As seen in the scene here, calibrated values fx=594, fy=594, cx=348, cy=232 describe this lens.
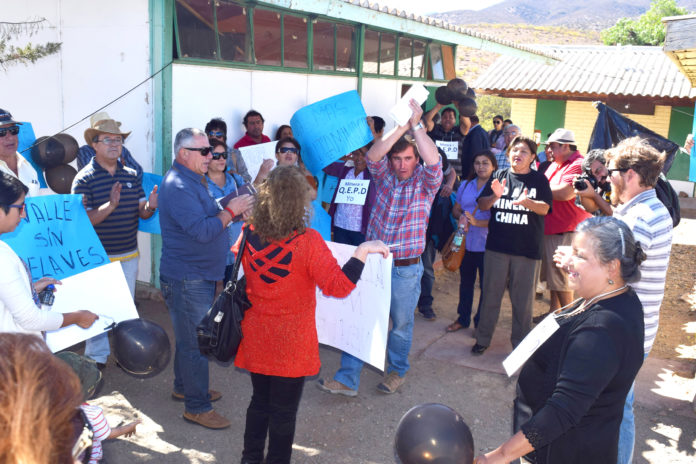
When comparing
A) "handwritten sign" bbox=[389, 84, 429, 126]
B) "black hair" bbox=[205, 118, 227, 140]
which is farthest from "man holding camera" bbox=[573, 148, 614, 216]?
"black hair" bbox=[205, 118, 227, 140]

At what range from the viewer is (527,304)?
212 inches

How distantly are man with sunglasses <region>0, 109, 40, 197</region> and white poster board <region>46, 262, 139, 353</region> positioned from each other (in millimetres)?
1085

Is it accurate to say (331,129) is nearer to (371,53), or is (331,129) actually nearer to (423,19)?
(423,19)

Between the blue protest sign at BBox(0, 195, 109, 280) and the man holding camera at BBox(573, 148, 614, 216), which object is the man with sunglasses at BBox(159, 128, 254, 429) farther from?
the man holding camera at BBox(573, 148, 614, 216)

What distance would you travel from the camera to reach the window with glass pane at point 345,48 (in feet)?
28.0

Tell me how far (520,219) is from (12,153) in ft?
13.6

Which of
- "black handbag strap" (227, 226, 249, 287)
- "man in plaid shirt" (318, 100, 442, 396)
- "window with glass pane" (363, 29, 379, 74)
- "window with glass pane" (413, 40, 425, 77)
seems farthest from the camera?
"window with glass pane" (413, 40, 425, 77)

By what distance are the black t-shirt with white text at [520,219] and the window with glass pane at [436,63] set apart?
632cm

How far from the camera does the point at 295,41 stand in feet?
25.3

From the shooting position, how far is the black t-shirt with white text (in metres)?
5.24

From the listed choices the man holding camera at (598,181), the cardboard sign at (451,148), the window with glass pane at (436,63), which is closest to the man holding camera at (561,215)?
the man holding camera at (598,181)

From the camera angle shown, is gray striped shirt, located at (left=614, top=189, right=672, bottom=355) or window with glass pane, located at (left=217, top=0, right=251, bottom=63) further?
window with glass pane, located at (left=217, top=0, right=251, bottom=63)

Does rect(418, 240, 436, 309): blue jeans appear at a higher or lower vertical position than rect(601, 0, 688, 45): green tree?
lower

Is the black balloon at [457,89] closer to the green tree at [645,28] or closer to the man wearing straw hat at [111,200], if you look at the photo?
the man wearing straw hat at [111,200]
